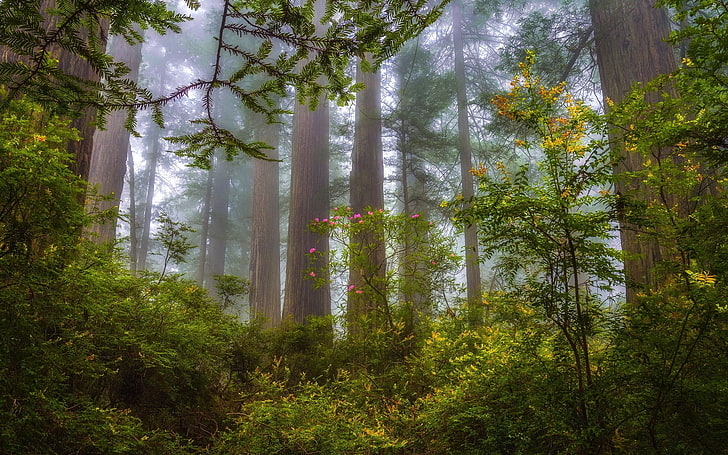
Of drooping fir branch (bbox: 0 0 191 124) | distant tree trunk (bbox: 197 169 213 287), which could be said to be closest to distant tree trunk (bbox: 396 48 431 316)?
drooping fir branch (bbox: 0 0 191 124)

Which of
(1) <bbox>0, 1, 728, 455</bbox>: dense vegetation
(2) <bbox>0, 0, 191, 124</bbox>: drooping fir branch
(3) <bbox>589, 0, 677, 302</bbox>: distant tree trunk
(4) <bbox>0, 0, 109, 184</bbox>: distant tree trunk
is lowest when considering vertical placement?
(1) <bbox>0, 1, 728, 455</bbox>: dense vegetation

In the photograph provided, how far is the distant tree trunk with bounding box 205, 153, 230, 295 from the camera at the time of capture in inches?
679

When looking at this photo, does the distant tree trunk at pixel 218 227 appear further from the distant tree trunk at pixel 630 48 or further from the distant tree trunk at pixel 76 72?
the distant tree trunk at pixel 630 48

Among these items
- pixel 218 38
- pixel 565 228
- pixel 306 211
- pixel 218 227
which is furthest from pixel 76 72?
pixel 218 227

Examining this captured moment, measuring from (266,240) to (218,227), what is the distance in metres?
6.87

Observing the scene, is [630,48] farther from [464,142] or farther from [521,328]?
[464,142]

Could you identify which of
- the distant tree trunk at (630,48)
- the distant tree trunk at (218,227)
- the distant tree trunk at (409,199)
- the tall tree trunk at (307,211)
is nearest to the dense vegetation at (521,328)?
the distant tree trunk at (409,199)

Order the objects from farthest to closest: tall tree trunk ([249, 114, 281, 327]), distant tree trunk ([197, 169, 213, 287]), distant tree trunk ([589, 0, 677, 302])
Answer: distant tree trunk ([197, 169, 213, 287]), tall tree trunk ([249, 114, 281, 327]), distant tree trunk ([589, 0, 677, 302])

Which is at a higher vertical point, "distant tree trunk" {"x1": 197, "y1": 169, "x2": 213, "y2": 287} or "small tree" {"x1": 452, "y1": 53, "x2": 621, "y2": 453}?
"distant tree trunk" {"x1": 197, "y1": 169, "x2": 213, "y2": 287}

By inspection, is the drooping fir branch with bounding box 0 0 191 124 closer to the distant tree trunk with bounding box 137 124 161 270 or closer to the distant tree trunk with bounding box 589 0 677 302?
the distant tree trunk with bounding box 589 0 677 302

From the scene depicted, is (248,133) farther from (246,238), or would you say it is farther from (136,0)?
(136,0)

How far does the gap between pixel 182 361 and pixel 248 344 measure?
1.84 meters

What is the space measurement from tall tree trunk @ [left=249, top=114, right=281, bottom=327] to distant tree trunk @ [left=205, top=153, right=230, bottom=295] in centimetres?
519

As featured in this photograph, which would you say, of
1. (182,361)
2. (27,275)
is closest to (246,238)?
(182,361)
